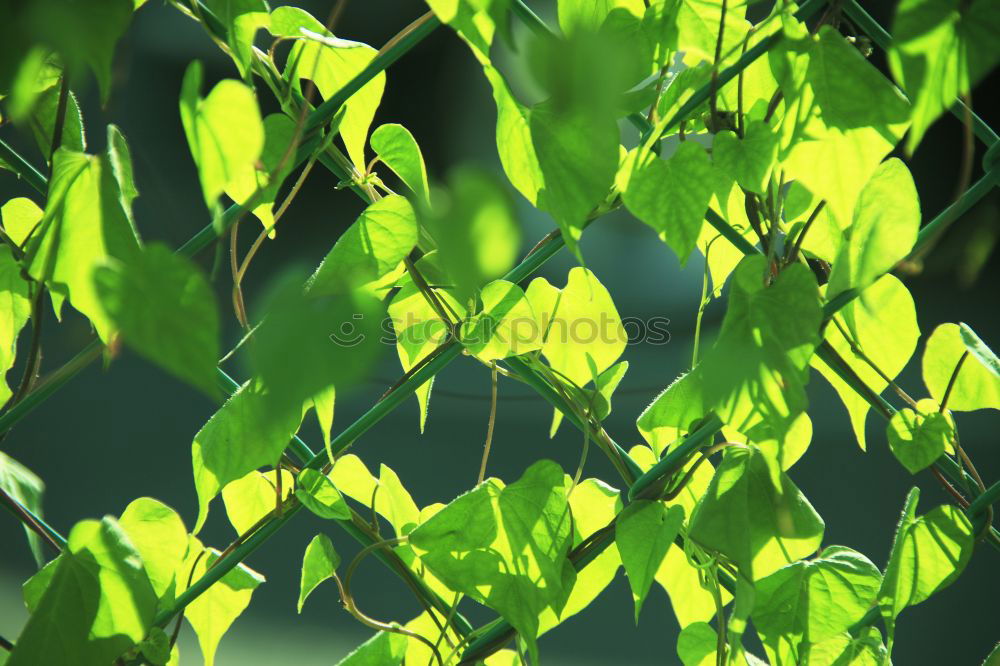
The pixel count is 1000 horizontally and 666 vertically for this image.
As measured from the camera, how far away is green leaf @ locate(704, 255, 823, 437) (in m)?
0.30

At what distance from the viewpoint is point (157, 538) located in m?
0.38

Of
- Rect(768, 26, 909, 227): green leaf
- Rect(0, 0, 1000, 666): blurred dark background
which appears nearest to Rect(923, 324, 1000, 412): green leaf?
Rect(768, 26, 909, 227): green leaf

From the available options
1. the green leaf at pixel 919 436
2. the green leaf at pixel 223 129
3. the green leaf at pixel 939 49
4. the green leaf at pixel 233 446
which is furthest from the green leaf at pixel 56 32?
the green leaf at pixel 919 436

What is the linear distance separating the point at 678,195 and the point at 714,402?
82 mm

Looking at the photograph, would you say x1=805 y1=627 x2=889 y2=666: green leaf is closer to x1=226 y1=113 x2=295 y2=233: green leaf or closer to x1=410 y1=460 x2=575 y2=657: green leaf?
x1=410 y1=460 x2=575 y2=657: green leaf

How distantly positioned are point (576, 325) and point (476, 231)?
0.19 m

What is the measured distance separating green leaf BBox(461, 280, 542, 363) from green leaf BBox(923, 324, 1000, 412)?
187 mm

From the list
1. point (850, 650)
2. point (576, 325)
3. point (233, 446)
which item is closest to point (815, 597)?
point (850, 650)

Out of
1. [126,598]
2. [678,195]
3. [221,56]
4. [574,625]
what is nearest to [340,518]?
[126,598]

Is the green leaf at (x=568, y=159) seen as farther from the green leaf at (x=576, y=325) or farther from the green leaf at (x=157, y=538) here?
the green leaf at (x=157, y=538)

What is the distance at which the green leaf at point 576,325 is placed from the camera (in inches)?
15.3

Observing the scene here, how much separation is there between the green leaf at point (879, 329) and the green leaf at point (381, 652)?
0.24 m

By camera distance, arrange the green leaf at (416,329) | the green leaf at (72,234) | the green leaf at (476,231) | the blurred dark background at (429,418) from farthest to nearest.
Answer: the blurred dark background at (429,418) < the green leaf at (416,329) < the green leaf at (72,234) < the green leaf at (476,231)

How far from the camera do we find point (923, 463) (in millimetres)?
379
